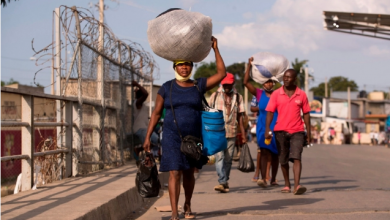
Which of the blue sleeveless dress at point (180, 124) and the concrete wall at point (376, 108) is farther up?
the concrete wall at point (376, 108)

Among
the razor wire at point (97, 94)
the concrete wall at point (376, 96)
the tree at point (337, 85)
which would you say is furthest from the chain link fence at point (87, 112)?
the tree at point (337, 85)

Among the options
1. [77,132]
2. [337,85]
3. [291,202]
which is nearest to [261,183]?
[291,202]

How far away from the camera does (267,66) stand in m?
9.70

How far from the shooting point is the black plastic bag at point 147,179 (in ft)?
19.5

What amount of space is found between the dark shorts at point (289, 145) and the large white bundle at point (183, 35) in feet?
9.24

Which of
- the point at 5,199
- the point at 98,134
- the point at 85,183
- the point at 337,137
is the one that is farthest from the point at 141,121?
the point at 337,137

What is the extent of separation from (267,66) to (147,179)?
172 inches

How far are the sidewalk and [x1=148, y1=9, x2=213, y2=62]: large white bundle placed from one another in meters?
1.77

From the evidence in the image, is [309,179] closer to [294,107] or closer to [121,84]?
[294,107]

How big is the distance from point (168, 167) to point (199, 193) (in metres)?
3.09

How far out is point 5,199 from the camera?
21.2 feet

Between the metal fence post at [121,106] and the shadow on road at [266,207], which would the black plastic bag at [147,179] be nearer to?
the shadow on road at [266,207]

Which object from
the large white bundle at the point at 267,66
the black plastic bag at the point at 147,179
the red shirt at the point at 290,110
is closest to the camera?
the black plastic bag at the point at 147,179

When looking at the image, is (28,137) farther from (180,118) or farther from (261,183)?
(261,183)
